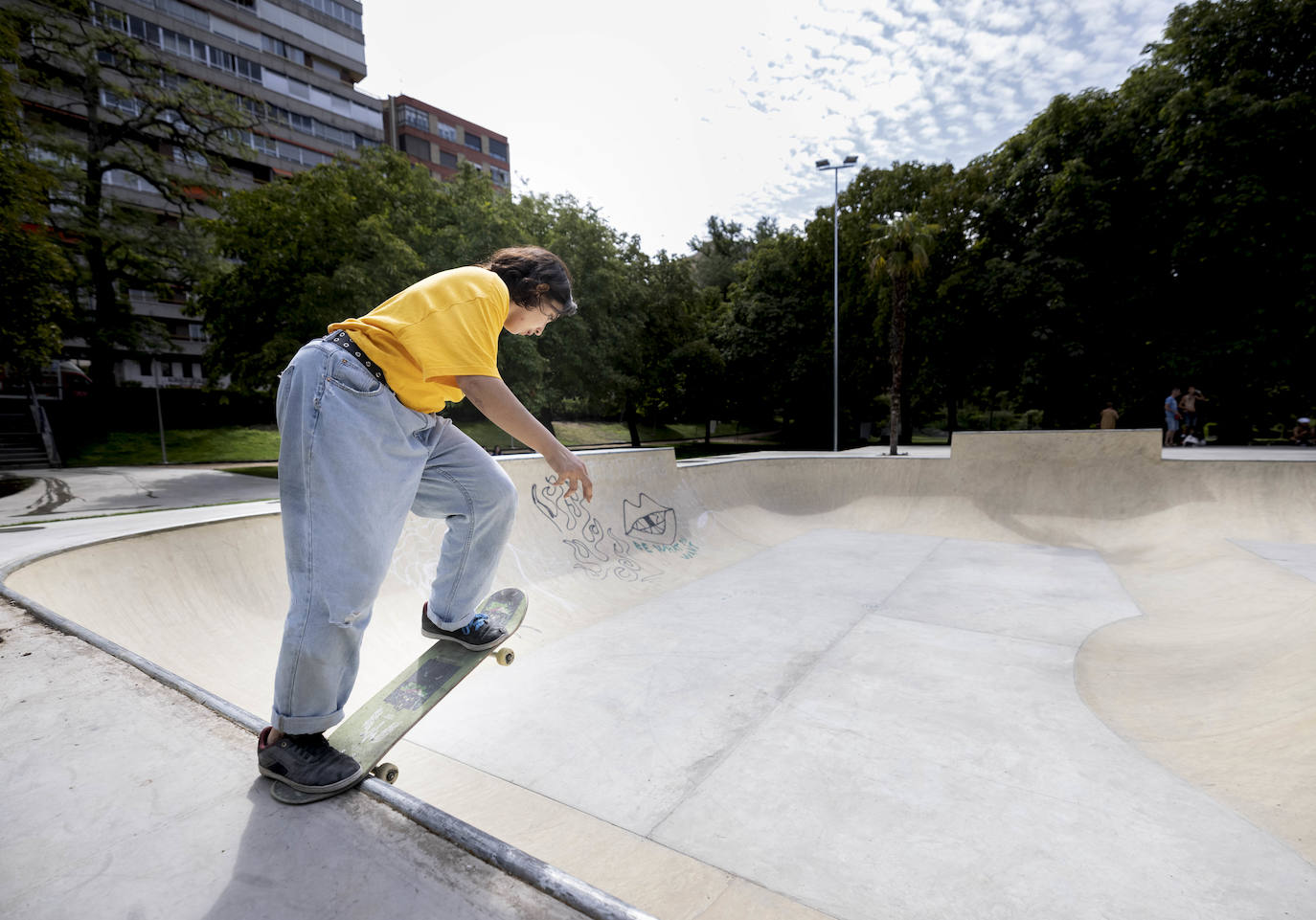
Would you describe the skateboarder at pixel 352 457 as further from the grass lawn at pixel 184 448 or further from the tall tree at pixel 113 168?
the tall tree at pixel 113 168

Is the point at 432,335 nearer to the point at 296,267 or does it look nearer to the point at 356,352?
the point at 356,352

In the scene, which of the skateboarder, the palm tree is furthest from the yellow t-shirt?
the palm tree

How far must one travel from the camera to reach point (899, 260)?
1934 cm

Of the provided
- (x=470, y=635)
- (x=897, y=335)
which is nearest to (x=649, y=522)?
(x=470, y=635)

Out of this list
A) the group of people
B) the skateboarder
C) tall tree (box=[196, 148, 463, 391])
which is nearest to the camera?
the skateboarder

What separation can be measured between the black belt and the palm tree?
18884 mm

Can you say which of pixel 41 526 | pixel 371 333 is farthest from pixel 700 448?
pixel 371 333

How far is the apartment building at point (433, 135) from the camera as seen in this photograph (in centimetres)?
5147

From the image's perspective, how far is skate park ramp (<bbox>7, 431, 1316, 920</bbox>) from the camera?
2568 millimetres

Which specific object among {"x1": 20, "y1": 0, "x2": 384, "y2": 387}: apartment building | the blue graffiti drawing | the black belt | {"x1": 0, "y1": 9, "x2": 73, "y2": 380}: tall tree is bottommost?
the blue graffiti drawing

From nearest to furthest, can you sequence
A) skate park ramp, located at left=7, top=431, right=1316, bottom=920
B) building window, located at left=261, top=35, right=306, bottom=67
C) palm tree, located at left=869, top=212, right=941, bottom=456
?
1. skate park ramp, located at left=7, top=431, right=1316, bottom=920
2. palm tree, located at left=869, top=212, right=941, bottom=456
3. building window, located at left=261, top=35, right=306, bottom=67

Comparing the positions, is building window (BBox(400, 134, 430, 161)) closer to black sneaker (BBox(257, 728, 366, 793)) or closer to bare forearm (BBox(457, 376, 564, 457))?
bare forearm (BBox(457, 376, 564, 457))

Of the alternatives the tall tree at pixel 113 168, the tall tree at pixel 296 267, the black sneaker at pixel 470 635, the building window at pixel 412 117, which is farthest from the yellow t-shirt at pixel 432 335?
the building window at pixel 412 117

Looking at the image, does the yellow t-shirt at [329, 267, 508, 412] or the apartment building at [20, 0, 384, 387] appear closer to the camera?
the yellow t-shirt at [329, 267, 508, 412]
